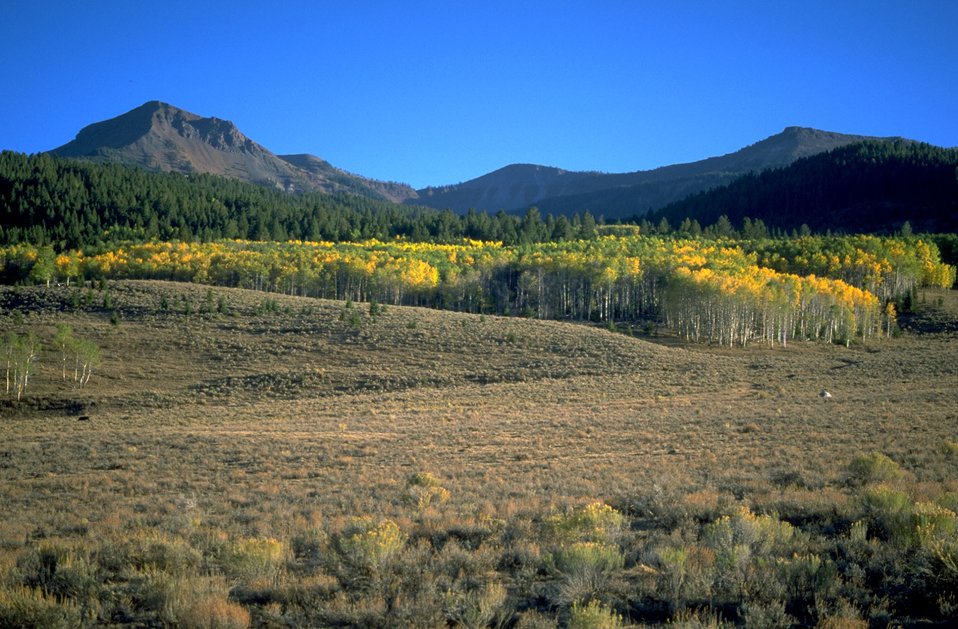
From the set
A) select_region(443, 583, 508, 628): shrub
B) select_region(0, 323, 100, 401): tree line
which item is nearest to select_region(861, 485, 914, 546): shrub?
select_region(443, 583, 508, 628): shrub

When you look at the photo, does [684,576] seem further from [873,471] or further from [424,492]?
[873,471]

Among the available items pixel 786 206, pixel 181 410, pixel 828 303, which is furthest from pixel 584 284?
pixel 786 206

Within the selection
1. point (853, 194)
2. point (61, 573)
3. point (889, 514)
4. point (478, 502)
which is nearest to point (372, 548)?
point (61, 573)

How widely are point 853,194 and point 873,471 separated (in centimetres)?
18966

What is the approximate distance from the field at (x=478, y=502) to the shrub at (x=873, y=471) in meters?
0.06

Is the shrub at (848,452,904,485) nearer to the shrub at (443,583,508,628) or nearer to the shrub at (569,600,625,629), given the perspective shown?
the shrub at (569,600,625,629)

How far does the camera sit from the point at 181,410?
34312 mm

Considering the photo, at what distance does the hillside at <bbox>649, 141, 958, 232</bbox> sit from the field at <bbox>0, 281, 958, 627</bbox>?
14532 cm

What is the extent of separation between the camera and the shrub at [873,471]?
12.0m

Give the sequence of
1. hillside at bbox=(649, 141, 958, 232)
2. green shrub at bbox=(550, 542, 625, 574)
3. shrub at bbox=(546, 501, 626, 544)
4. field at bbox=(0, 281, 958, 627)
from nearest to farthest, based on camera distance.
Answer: field at bbox=(0, 281, 958, 627)
green shrub at bbox=(550, 542, 625, 574)
shrub at bbox=(546, 501, 626, 544)
hillside at bbox=(649, 141, 958, 232)

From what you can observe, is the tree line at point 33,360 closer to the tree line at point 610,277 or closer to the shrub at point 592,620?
the tree line at point 610,277

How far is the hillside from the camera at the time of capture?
497 ft

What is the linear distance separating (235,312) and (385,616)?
60.1 metres

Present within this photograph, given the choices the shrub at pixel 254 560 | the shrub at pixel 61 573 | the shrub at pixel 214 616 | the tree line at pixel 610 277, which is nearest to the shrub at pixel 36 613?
the shrub at pixel 61 573
